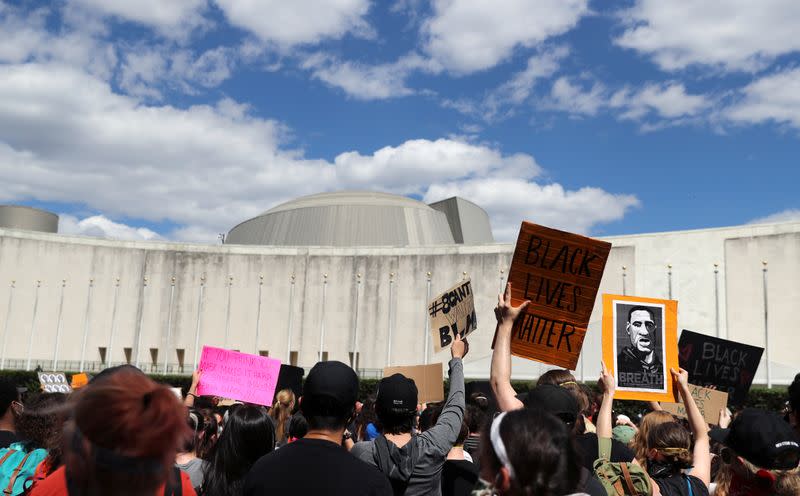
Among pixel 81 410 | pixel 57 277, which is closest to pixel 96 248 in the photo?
pixel 57 277

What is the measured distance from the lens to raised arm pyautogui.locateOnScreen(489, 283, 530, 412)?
11.6 ft

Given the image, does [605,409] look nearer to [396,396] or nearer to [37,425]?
[396,396]

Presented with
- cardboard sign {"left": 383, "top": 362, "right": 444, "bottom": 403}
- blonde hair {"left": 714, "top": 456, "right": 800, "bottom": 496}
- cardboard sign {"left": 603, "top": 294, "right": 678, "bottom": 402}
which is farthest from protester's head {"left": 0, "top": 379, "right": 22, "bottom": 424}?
blonde hair {"left": 714, "top": 456, "right": 800, "bottom": 496}

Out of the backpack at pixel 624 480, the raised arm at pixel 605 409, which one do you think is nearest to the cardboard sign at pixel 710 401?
the raised arm at pixel 605 409

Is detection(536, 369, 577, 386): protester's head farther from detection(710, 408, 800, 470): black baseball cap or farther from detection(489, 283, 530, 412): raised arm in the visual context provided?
detection(710, 408, 800, 470): black baseball cap

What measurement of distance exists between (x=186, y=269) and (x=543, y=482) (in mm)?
45168

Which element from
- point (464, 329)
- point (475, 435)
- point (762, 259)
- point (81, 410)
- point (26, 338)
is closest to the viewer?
point (81, 410)

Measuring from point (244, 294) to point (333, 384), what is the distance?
4240 centimetres

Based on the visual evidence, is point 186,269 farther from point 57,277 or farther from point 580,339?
point 580,339

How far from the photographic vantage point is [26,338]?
41562mm

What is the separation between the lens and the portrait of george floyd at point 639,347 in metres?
5.20

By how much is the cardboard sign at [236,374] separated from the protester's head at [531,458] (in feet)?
19.2

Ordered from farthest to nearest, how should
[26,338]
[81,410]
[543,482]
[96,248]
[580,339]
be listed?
[96,248], [26,338], [580,339], [543,482], [81,410]

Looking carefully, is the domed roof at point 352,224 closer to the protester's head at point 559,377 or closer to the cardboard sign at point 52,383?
the cardboard sign at point 52,383
